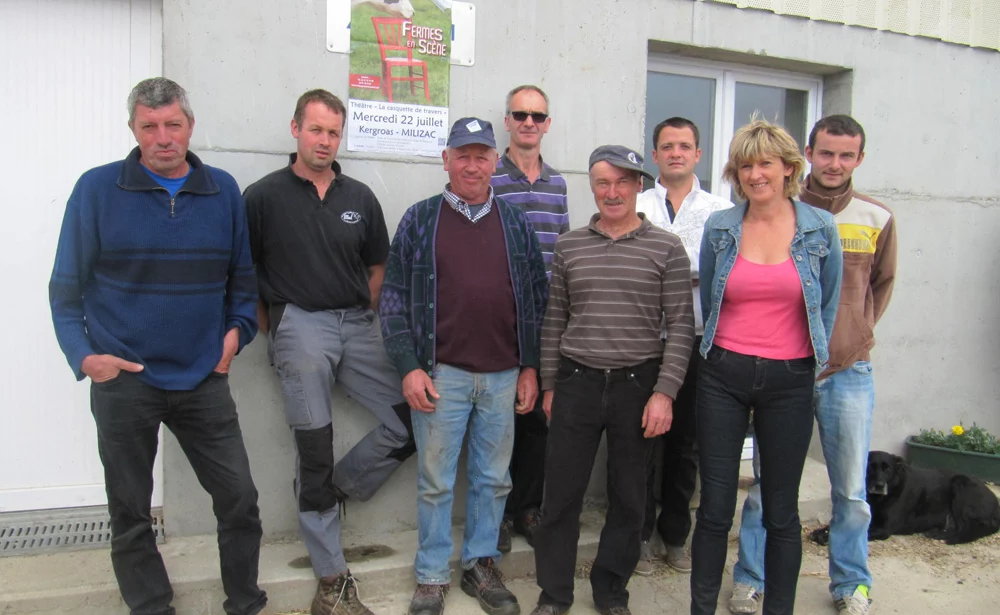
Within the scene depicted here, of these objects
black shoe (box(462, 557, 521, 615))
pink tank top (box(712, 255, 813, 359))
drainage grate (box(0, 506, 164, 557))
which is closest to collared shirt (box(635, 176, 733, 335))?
pink tank top (box(712, 255, 813, 359))

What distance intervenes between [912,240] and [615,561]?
3.55m

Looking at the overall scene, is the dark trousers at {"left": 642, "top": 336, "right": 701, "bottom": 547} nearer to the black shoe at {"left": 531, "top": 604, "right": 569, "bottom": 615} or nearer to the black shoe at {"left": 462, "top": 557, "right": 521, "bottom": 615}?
the black shoe at {"left": 531, "top": 604, "right": 569, "bottom": 615}

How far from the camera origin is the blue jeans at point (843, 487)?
3.48m

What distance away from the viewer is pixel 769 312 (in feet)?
10.0

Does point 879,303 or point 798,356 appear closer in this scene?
point 798,356

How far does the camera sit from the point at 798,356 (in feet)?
10.0

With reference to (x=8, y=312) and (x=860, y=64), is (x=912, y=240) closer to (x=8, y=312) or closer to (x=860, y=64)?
(x=860, y=64)

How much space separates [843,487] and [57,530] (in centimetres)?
380

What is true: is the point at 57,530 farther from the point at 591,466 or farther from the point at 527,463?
the point at 591,466

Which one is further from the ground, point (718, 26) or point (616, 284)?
point (718, 26)

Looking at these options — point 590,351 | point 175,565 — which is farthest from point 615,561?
point 175,565

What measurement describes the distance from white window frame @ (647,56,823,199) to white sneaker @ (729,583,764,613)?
2.55 m

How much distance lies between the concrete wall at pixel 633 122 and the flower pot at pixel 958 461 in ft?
0.53

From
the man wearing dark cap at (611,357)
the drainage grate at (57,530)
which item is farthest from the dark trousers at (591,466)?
the drainage grate at (57,530)
